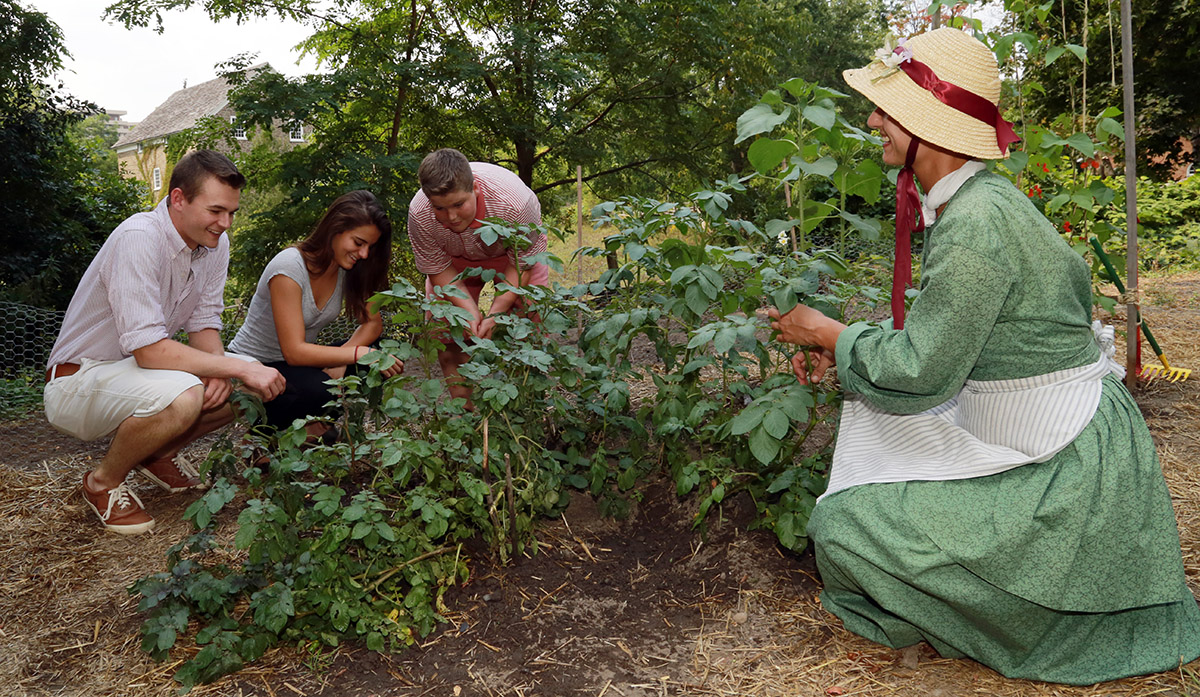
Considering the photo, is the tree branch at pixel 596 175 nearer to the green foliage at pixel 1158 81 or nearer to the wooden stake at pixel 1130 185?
the wooden stake at pixel 1130 185

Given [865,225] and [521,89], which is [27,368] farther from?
[865,225]

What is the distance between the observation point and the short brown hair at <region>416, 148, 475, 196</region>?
295 centimetres

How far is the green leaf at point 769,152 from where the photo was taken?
2.13 m

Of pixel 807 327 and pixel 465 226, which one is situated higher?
pixel 465 226

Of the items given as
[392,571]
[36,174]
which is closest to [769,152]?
[392,571]

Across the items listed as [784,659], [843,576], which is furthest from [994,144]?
[784,659]

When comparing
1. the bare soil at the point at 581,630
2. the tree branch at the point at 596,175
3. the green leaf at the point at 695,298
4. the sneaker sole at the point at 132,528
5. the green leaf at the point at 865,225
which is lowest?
the bare soil at the point at 581,630

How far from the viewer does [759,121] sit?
6.48 ft

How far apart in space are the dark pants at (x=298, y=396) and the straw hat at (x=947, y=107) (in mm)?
2392

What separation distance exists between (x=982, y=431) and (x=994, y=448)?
0.17 feet

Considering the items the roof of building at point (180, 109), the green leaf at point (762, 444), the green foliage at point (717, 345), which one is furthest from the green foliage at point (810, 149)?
A: the roof of building at point (180, 109)

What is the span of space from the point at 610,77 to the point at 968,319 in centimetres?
664

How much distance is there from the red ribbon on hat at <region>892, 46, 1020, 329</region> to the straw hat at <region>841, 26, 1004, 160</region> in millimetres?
11

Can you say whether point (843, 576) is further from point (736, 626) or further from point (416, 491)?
A: point (416, 491)
